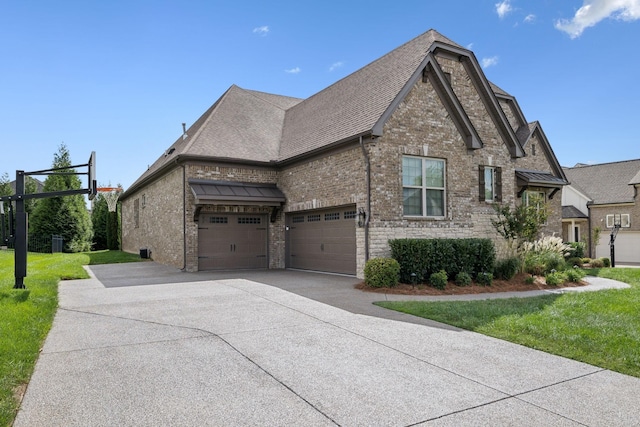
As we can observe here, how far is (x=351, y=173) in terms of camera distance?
13445 mm

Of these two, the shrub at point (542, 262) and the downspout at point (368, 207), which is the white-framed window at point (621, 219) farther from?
the downspout at point (368, 207)

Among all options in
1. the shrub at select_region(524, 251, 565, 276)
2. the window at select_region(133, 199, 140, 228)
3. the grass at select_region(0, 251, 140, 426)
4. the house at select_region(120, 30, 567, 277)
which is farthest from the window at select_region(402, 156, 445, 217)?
the window at select_region(133, 199, 140, 228)

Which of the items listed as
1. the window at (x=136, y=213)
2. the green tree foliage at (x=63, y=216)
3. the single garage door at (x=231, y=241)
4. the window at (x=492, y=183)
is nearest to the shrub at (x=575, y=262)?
the window at (x=492, y=183)

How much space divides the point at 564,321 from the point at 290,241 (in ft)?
38.6

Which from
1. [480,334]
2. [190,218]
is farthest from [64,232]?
[480,334]

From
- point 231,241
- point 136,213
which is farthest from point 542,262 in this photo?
point 136,213

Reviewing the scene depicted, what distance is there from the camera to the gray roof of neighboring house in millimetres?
31250

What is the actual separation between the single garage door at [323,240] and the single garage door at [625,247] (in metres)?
25.2

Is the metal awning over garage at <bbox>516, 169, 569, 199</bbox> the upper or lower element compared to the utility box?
upper

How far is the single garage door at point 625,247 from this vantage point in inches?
1179

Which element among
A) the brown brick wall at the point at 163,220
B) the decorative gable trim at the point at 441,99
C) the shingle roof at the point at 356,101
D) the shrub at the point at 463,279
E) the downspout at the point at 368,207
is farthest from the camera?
the brown brick wall at the point at 163,220

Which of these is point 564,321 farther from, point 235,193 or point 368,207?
point 235,193

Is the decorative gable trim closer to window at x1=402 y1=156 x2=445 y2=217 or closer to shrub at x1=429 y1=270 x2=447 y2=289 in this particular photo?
window at x1=402 y1=156 x2=445 y2=217

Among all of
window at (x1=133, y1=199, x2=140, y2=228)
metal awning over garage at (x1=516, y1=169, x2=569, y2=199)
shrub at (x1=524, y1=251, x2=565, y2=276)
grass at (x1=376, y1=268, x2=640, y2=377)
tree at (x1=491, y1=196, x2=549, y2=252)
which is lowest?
grass at (x1=376, y1=268, x2=640, y2=377)
